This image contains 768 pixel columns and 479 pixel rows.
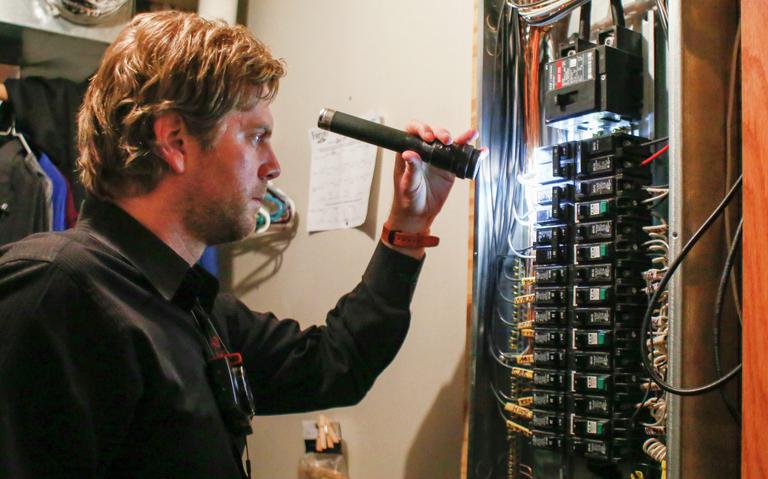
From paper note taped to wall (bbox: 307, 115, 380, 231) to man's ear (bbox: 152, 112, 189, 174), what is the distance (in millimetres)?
741

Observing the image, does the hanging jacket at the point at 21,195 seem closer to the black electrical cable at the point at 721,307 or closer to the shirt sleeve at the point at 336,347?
the shirt sleeve at the point at 336,347

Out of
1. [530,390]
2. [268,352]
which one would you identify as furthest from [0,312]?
[530,390]

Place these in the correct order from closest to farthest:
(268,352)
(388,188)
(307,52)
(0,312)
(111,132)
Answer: (0,312) < (111,132) < (268,352) < (388,188) < (307,52)

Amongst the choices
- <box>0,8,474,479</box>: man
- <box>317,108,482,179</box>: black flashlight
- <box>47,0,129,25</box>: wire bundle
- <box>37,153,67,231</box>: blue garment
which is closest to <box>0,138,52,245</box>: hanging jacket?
<box>37,153,67,231</box>: blue garment

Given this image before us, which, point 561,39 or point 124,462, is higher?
point 561,39

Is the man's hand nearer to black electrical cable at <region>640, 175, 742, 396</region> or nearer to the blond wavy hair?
the blond wavy hair

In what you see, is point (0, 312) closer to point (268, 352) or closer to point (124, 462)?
point (124, 462)

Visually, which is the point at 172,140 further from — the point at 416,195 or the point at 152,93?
the point at 416,195

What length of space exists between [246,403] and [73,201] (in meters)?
1.43

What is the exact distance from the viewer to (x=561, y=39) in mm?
1284

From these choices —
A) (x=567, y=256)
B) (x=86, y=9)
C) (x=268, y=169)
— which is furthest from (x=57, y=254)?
(x=86, y=9)

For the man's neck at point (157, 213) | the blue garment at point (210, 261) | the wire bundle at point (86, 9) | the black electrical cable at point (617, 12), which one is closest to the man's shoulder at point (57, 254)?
the man's neck at point (157, 213)

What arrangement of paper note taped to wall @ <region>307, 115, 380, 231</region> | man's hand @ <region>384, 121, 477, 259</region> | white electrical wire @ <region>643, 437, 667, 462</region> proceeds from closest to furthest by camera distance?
white electrical wire @ <region>643, 437, 667, 462</region>
man's hand @ <region>384, 121, 477, 259</region>
paper note taped to wall @ <region>307, 115, 380, 231</region>

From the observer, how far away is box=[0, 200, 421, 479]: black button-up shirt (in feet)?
2.72
